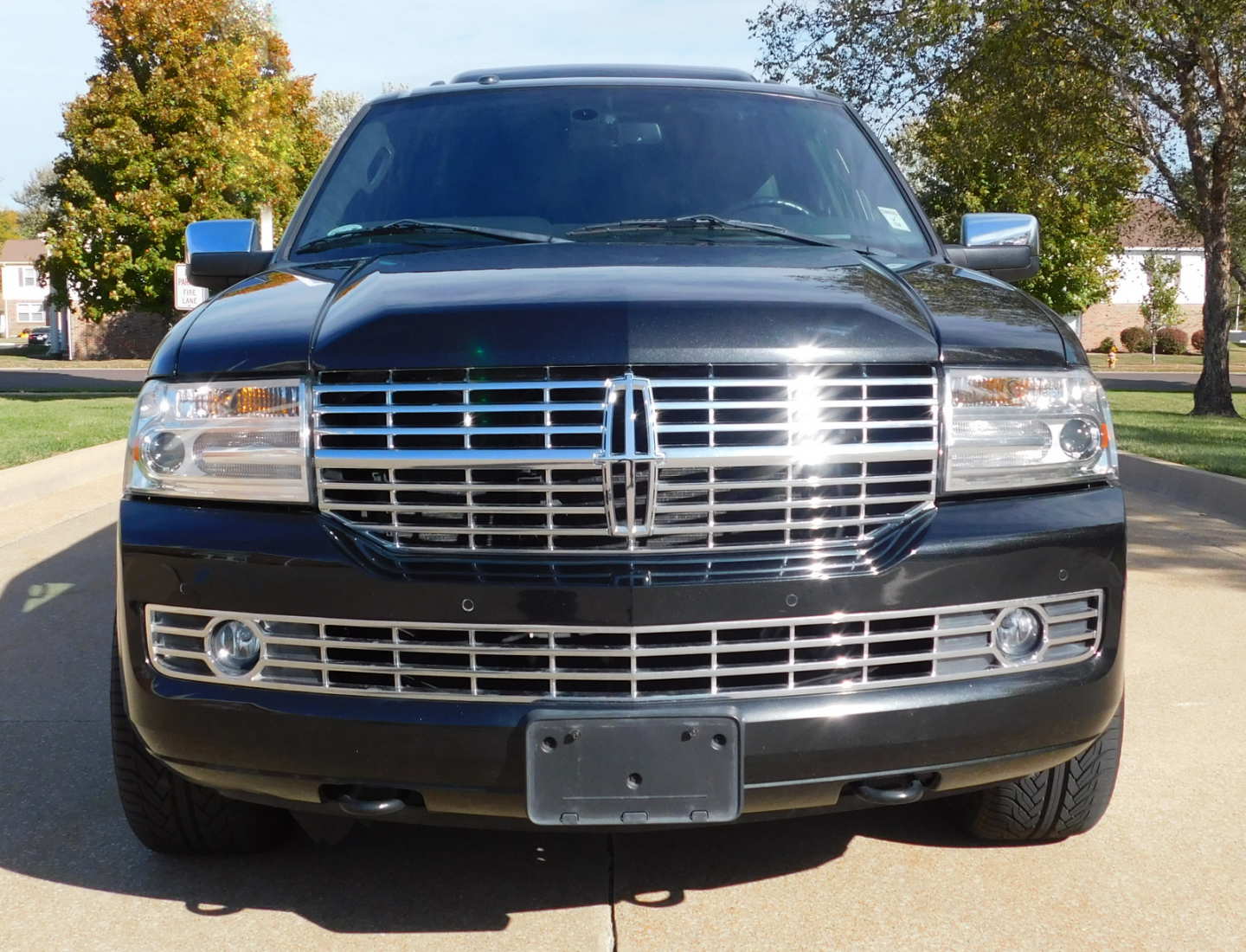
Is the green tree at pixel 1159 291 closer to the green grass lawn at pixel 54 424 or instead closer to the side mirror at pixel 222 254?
the green grass lawn at pixel 54 424

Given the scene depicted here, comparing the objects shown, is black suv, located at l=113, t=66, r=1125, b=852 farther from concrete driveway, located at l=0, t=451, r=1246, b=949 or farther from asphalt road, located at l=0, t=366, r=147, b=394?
asphalt road, located at l=0, t=366, r=147, b=394

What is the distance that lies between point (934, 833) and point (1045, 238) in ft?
124

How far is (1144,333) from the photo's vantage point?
55.1 m

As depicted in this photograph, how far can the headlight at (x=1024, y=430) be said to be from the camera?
2783 millimetres

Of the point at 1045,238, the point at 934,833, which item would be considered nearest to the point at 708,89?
the point at 934,833

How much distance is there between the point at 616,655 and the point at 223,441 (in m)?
0.90

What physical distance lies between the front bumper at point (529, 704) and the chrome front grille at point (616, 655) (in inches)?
1.0

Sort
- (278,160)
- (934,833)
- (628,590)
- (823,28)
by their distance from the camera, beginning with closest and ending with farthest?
(628,590) → (934,833) → (823,28) → (278,160)

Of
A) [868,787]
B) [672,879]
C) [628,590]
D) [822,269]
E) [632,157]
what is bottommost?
[672,879]

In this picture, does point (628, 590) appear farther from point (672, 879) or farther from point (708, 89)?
point (708, 89)

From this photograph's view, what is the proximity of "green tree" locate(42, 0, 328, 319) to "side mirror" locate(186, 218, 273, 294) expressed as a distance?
24503 mm

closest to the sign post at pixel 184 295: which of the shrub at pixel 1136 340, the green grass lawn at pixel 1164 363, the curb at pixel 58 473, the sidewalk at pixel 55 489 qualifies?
the curb at pixel 58 473

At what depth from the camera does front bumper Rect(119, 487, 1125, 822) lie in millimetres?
2555

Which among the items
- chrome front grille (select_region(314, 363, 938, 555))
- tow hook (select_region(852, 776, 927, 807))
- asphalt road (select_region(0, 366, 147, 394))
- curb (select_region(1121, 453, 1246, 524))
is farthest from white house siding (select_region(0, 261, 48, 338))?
tow hook (select_region(852, 776, 927, 807))
